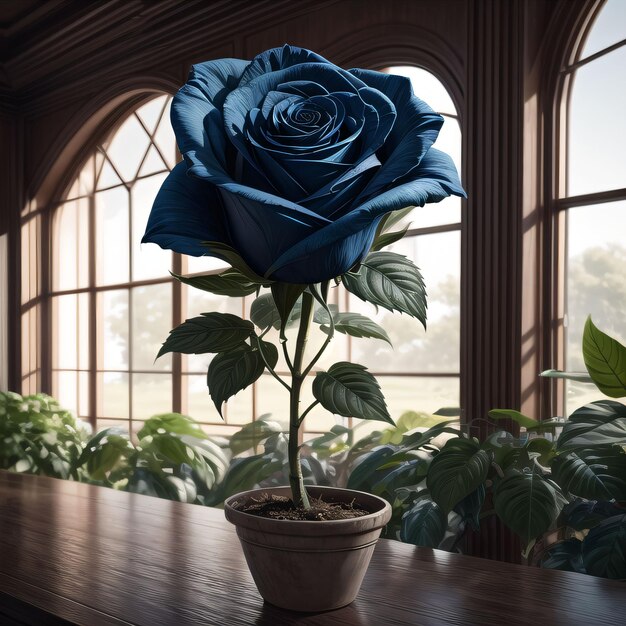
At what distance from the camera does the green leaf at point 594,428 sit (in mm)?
1403

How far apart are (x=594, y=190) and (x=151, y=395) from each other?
2717 mm

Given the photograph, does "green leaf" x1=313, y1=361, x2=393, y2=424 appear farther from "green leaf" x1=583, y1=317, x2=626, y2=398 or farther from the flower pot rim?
"green leaf" x1=583, y1=317, x2=626, y2=398

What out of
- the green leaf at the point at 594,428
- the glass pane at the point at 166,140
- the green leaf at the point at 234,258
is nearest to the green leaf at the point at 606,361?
the green leaf at the point at 594,428

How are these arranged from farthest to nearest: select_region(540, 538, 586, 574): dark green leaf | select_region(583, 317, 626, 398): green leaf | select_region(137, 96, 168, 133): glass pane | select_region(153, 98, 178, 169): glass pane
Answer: select_region(137, 96, 168, 133): glass pane < select_region(153, 98, 178, 169): glass pane < select_region(540, 538, 586, 574): dark green leaf < select_region(583, 317, 626, 398): green leaf

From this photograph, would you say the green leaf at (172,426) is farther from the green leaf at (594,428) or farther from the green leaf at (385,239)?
the green leaf at (385,239)

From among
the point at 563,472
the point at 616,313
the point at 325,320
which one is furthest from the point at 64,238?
the point at 325,320

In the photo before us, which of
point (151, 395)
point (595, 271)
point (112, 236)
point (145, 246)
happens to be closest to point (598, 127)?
point (595, 271)

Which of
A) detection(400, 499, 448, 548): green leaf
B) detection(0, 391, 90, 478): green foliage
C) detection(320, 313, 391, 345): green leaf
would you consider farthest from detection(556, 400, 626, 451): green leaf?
detection(0, 391, 90, 478): green foliage

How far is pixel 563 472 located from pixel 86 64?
3911mm

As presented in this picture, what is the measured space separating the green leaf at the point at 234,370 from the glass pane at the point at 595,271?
2034mm

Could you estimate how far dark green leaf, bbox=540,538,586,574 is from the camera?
1.56 meters

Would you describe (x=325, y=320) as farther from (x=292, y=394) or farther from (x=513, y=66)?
(x=513, y=66)

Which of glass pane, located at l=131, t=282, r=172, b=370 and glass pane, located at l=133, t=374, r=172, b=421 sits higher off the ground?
glass pane, located at l=131, t=282, r=172, b=370

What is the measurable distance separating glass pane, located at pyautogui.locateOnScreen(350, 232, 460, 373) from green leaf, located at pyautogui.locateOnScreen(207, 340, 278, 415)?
223cm
